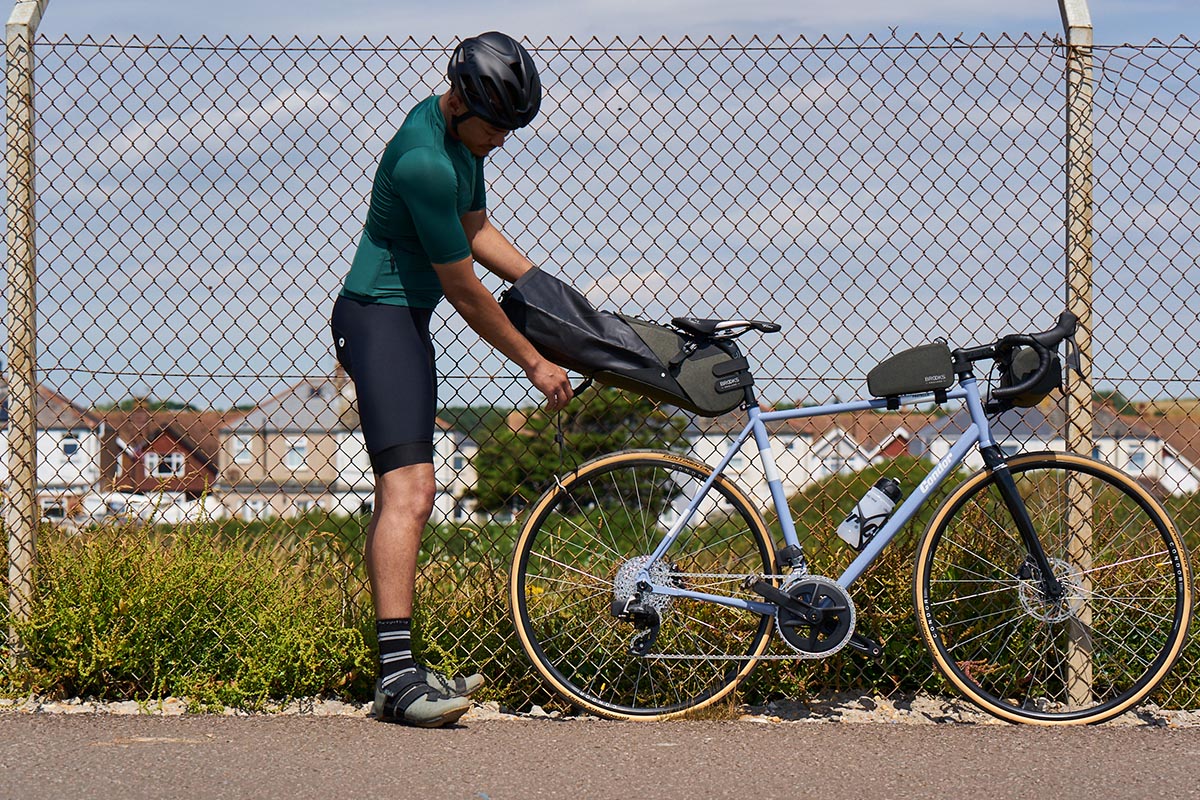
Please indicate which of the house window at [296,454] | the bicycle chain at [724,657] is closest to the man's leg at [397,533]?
the house window at [296,454]

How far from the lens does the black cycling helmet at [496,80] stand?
150 inches

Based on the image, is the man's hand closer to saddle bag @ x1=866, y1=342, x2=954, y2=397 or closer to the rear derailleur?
the rear derailleur

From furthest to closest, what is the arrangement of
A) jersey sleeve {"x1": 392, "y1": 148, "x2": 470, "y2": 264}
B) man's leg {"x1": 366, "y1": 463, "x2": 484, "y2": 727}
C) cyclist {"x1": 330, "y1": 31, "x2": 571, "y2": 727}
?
man's leg {"x1": 366, "y1": 463, "x2": 484, "y2": 727} → cyclist {"x1": 330, "y1": 31, "x2": 571, "y2": 727} → jersey sleeve {"x1": 392, "y1": 148, "x2": 470, "y2": 264}

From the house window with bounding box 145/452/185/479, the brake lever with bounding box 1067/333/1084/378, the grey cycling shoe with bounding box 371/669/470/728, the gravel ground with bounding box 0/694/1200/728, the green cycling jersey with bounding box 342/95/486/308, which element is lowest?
the gravel ground with bounding box 0/694/1200/728

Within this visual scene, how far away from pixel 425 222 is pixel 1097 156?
8.17 ft

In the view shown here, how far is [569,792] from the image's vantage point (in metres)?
3.37

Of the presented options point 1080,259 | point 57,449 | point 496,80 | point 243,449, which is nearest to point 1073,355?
point 1080,259

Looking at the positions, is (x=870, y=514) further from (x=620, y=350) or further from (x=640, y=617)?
(x=620, y=350)

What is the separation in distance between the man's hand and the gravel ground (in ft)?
3.63

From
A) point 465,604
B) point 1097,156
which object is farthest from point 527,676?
point 1097,156

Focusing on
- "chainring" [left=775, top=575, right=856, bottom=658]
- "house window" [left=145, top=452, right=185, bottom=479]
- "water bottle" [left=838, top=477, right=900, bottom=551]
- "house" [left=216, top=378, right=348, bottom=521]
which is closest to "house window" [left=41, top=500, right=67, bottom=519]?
"house window" [left=145, top=452, right=185, bottom=479]

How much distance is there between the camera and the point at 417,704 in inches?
156

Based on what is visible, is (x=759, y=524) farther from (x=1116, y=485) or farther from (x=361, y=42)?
(x=361, y=42)

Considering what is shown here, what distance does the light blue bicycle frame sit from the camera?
4.13 metres
